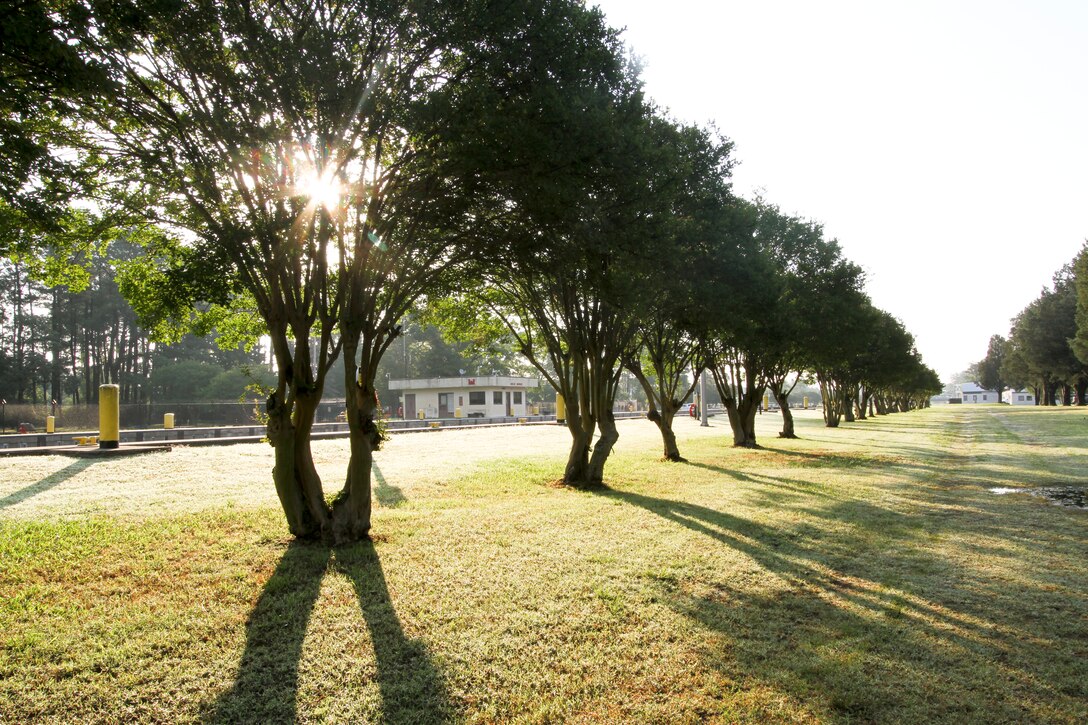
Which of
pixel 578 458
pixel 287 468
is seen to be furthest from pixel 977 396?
pixel 287 468

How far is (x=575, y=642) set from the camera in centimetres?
540

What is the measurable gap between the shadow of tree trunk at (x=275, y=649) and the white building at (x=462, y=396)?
60721 millimetres

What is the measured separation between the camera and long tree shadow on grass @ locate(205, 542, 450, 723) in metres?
4.27

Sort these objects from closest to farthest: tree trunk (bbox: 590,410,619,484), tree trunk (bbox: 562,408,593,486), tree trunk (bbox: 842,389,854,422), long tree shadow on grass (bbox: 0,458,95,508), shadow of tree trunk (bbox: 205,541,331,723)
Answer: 1. shadow of tree trunk (bbox: 205,541,331,723)
2. long tree shadow on grass (bbox: 0,458,95,508)
3. tree trunk (bbox: 590,410,619,484)
4. tree trunk (bbox: 562,408,593,486)
5. tree trunk (bbox: 842,389,854,422)

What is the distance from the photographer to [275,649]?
17.3 ft

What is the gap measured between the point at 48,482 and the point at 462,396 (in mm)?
55794

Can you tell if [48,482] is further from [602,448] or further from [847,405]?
[847,405]

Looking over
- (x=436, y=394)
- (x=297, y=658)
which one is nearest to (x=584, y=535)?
(x=297, y=658)

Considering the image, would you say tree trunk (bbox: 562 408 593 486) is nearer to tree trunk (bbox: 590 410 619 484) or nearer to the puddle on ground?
tree trunk (bbox: 590 410 619 484)

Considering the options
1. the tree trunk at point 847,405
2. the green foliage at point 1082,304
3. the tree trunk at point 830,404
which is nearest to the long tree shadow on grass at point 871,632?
the tree trunk at point 830,404

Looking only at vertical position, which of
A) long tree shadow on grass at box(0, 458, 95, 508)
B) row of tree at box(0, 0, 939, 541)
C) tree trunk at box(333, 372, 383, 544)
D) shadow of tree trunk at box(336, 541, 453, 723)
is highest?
row of tree at box(0, 0, 939, 541)

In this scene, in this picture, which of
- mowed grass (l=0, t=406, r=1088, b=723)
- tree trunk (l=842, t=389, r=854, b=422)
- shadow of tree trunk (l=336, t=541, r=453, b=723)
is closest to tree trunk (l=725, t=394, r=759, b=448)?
mowed grass (l=0, t=406, r=1088, b=723)

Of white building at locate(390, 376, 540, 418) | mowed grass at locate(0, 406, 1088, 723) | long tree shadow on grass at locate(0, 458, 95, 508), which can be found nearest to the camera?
mowed grass at locate(0, 406, 1088, 723)

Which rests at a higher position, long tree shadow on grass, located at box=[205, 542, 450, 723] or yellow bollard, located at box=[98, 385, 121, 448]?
yellow bollard, located at box=[98, 385, 121, 448]
